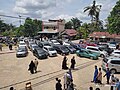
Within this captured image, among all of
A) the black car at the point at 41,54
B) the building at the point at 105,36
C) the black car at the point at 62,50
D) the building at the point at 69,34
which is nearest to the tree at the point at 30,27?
the building at the point at 69,34

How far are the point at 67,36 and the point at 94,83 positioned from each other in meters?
60.3


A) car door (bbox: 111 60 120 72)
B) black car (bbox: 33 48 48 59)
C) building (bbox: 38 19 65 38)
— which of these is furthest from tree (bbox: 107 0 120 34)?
building (bbox: 38 19 65 38)

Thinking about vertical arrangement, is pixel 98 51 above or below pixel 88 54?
above

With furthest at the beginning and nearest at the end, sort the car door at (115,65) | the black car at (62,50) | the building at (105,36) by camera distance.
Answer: the building at (105,36), the black car at (62,50), the car door at (115,65)

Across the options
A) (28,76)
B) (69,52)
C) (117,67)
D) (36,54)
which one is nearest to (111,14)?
(69,52)

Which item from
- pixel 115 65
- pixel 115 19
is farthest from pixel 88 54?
pixel 115 19

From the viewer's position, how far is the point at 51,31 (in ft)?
253

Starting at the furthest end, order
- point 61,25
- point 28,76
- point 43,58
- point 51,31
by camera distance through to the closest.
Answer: point 61,25, point 51,31, point 43,58, point 28,76

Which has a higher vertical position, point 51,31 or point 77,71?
point 51,31

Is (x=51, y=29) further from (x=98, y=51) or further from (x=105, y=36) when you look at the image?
(x=98, y=51)

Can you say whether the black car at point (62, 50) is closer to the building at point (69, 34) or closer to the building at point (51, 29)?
the building at point (69, 34)

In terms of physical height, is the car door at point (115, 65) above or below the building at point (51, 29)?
below

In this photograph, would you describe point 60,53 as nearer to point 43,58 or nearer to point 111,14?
point 43,58

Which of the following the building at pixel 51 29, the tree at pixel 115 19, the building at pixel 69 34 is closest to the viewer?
the tree at pixel 115 19
